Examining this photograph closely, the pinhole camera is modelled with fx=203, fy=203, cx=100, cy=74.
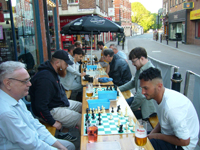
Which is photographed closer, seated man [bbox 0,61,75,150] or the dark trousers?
seated man [bbox 0,61,75,150]

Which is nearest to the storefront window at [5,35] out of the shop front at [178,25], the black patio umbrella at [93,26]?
the black patio umbrella at [93,26]

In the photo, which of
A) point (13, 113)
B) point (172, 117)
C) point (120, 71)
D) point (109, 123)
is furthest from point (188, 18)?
point (13, 113)

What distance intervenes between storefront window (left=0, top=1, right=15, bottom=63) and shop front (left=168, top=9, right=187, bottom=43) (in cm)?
2569

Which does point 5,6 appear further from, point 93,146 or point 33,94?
point 93,146

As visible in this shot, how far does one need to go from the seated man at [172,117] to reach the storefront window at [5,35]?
3.55 meters

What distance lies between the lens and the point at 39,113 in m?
3.31

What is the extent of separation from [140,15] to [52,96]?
10173 cm

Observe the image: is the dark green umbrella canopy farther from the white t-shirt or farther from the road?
the white t-shirt

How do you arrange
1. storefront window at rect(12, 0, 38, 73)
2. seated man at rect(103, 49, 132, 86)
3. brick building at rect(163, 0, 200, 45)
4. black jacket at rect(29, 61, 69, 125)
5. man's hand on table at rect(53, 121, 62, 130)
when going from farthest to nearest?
→ brick building at rect(163, 0, 200, 45) < seated man at rect(103, 49, 132, 86) < storefront window at rect(12, 0, 38, 73) < man's hand on table at rect(53, 121, 62, 130) < black jacket at rect(29, 61, 69, 125)

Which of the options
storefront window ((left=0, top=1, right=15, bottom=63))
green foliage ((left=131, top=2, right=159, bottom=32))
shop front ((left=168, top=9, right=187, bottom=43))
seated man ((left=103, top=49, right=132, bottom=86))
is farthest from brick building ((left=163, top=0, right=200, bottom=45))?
green foliage ((left=131, top=2, right=159, bottom=32))

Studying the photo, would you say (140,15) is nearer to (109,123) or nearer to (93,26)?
(93,26)

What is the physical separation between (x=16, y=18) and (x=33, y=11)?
1.90 meters

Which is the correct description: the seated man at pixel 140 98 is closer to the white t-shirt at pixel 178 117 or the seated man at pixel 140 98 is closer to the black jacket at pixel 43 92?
the white t-shirt at pixel 178 117

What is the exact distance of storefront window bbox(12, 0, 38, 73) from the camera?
567 cm
